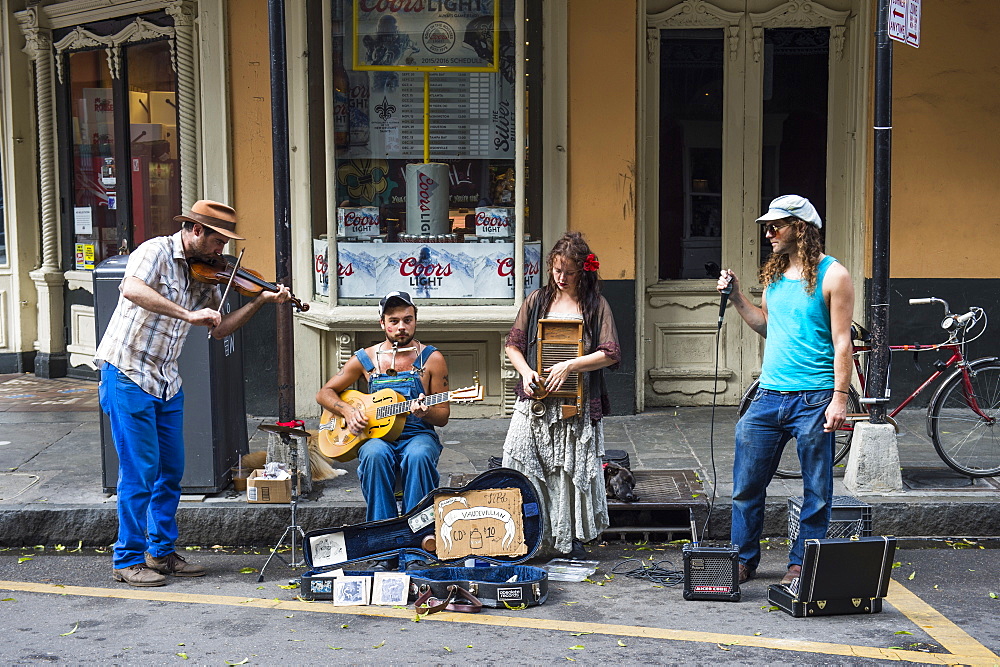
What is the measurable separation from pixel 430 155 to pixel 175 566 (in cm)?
402

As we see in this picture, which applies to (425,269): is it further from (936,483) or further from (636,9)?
(936,483)

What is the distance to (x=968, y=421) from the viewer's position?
7004 mm

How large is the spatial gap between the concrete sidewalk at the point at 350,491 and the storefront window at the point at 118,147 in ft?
7.57

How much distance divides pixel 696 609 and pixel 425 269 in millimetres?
4121

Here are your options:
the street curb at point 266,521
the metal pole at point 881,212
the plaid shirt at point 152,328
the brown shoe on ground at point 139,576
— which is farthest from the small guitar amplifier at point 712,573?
the plaid shirt at point 152,328

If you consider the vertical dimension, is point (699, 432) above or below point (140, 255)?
below

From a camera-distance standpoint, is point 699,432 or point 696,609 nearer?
point 696,609

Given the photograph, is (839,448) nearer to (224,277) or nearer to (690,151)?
(690,151)

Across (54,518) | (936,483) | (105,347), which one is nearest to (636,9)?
(936,483)

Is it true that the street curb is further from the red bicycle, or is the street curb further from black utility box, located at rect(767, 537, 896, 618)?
black utility box, located at rect(767, 537, 896, 618)

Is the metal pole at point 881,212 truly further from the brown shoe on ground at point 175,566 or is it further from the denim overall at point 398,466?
the brown shoe on ground at point 175,566

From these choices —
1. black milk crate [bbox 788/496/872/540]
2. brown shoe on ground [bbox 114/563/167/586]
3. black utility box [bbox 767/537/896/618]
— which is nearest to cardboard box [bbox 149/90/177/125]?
brown shoe on ground [bbox 114/563/167/586]

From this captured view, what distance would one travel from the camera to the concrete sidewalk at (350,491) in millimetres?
6273

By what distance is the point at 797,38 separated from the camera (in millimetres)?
8773
